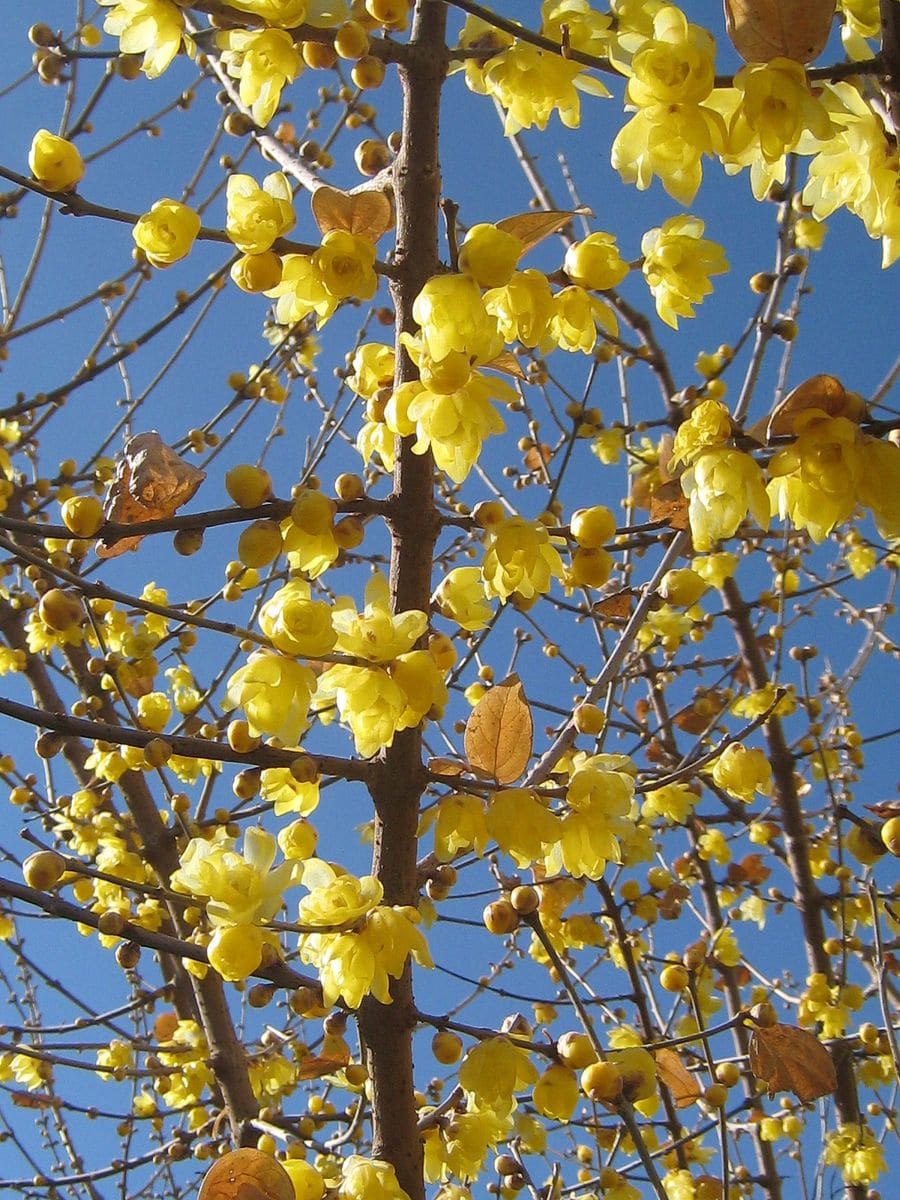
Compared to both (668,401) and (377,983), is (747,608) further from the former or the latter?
(377,983)

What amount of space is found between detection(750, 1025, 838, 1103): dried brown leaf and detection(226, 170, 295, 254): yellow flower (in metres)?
1.62

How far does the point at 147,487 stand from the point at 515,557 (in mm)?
603

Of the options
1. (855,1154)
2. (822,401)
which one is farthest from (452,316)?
(855,1154)

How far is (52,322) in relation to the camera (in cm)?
367

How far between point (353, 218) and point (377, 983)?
1217mm

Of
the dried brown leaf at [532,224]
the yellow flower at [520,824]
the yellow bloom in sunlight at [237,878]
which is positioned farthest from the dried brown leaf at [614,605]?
the yellow bloom in sunlight at [237,878]

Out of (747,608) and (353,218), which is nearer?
(353,218)

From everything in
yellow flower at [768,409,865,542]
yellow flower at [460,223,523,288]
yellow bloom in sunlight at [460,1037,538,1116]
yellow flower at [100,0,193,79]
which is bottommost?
yellow bloom in sunlight at [460,1037,538,1116]

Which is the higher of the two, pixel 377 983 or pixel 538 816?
pixel 538 816

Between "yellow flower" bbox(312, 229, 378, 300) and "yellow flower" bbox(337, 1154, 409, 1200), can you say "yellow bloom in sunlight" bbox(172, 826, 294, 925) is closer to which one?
"yellow flower" bbox(337, 1154, 409, 1200)

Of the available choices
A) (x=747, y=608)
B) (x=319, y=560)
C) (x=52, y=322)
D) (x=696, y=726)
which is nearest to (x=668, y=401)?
(x=747, y=608)

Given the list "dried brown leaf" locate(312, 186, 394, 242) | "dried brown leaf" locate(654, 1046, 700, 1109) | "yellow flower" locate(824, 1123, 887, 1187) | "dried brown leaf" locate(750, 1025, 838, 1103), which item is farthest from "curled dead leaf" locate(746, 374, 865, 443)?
"yellow flower" locate(824, 1123, 887, 1187)

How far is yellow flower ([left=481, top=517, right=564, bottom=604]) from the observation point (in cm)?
164

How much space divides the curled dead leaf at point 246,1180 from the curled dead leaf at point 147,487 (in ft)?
3.11
